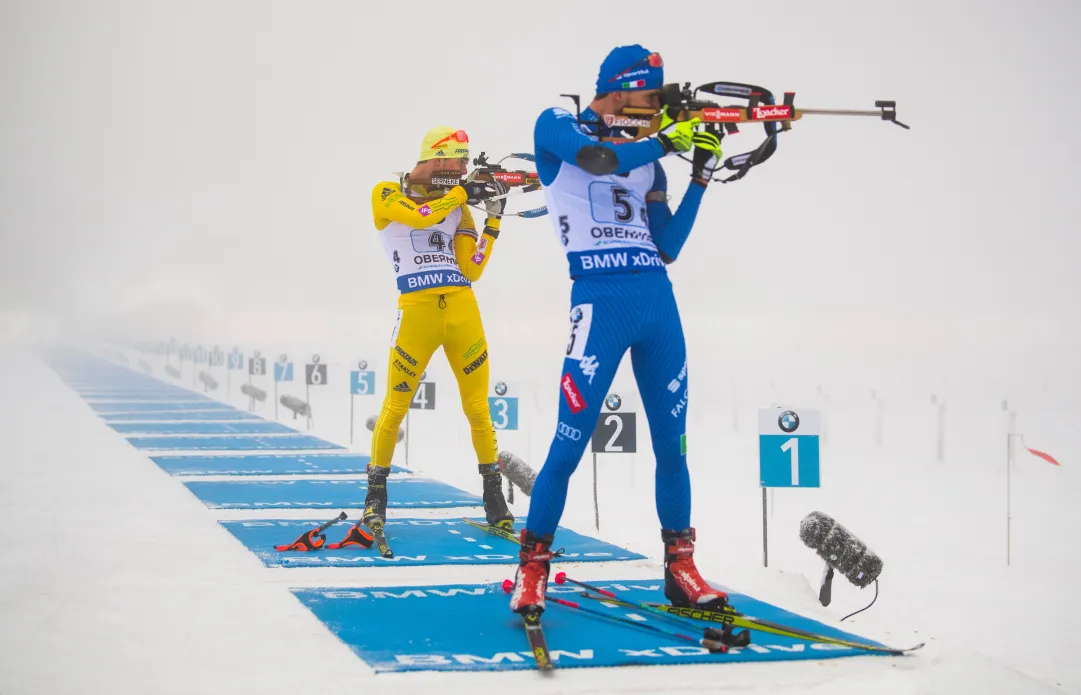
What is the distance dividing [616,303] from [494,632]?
110 centimetres

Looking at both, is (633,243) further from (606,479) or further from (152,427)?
(152,427)

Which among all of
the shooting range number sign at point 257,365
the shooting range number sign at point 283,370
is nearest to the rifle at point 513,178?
Answer: the shooting range number sign at point 283,370

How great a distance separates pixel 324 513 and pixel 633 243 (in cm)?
328

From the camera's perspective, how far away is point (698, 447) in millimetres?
12477

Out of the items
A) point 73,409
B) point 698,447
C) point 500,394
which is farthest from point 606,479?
point 73,409

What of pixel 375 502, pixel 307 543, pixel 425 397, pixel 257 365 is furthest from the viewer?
pixel 257 365

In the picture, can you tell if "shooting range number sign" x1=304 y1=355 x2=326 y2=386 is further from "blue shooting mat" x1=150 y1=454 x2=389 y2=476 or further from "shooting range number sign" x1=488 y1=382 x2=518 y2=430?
"shooting range number sign" x1=488 y1=382 x2=518 y2=430

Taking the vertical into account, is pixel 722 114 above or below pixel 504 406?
above

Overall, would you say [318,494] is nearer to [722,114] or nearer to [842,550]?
[842,550]

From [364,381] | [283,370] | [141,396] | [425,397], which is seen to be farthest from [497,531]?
[141,396]

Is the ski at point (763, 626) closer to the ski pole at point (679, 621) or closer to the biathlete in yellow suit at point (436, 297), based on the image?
the ski pole at point (679, 621)

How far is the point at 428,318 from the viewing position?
536cm

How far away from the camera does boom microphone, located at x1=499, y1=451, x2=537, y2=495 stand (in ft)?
22.6

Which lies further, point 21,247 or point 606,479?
point 21,247
